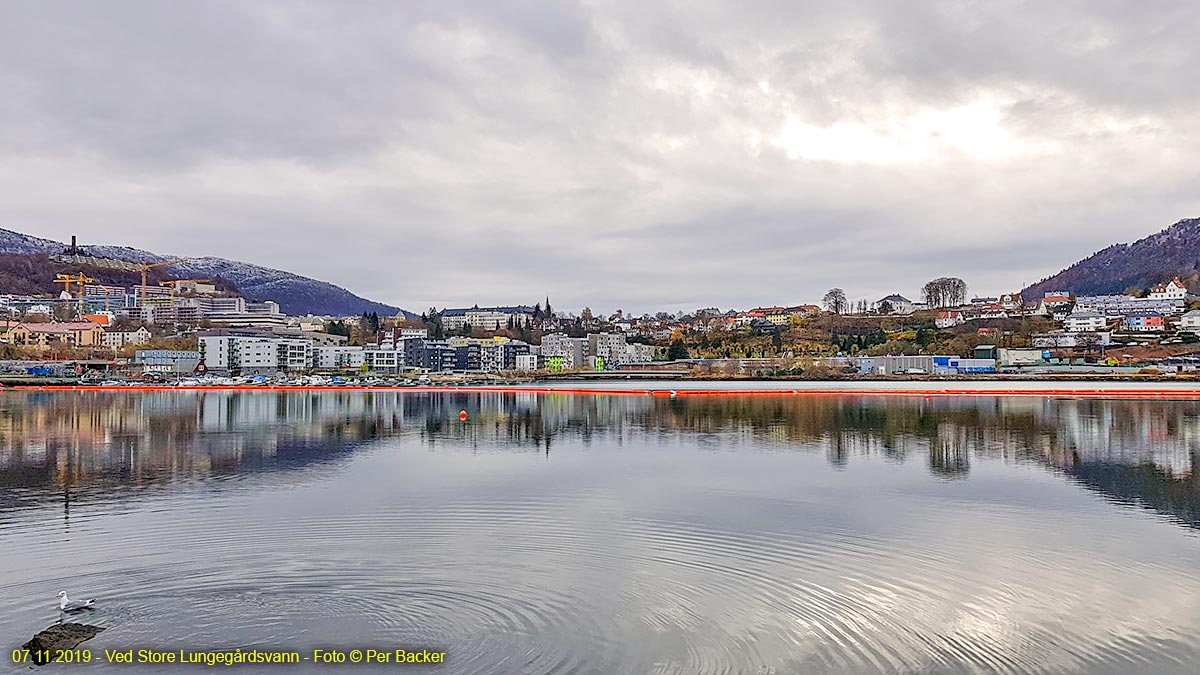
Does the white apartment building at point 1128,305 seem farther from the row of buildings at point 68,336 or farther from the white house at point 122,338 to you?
the row of buildings at point 68,336

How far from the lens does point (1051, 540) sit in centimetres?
780

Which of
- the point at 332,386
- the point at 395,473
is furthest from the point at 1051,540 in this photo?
the point at 332,386

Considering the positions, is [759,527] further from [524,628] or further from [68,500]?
[68,500]

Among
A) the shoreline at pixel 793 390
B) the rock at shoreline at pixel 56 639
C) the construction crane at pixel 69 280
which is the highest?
the construction crane at pixel 69 280

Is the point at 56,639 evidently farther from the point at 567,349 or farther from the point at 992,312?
the point at 992,312

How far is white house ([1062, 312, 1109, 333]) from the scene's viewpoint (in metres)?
77.2

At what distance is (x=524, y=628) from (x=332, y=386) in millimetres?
45808

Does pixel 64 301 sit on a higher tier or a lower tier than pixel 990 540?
higher

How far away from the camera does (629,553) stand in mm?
7125

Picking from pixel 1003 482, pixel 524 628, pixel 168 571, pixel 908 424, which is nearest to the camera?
pixel 524 628

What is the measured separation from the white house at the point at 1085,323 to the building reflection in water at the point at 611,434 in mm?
54091

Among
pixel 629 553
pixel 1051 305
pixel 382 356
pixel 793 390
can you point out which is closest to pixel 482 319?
pixel 382 356

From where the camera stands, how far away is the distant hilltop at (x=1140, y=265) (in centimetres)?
Result: 12094

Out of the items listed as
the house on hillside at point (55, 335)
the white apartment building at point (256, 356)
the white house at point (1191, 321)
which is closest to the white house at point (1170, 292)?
the white house at point (1191, 321)
